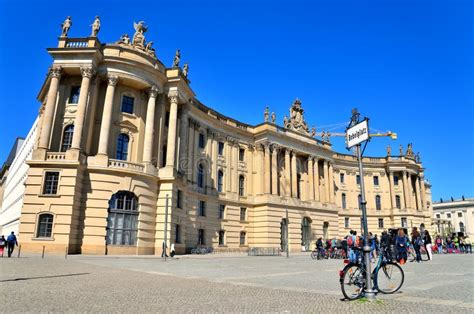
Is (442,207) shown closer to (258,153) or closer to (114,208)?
(258,153)

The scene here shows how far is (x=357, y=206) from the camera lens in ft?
214

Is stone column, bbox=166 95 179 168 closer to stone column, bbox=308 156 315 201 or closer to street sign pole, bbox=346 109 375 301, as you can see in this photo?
street sign pole, bbox=346 109 375 301

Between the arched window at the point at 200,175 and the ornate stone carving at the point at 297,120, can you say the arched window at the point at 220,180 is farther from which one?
the ornate stone carving at the point at 297,120

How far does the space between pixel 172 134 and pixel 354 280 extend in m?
28.9

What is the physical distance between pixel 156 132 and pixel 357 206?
145 ft

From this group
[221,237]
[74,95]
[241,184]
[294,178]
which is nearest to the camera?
[74,95]

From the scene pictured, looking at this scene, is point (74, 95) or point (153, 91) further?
point (153, 91)

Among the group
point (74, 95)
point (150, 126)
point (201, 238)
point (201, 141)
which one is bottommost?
point (201, 238)

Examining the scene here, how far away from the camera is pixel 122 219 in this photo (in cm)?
3003

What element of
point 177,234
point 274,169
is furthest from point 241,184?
point 177,234

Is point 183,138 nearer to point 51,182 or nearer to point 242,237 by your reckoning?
point 51,182

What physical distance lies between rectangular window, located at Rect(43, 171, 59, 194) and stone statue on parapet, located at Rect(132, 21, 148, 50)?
14.9 metres

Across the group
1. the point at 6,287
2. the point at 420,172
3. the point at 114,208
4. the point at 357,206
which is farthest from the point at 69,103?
the point at 420,172

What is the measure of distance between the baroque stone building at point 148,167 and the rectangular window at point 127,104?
0.38 ft
